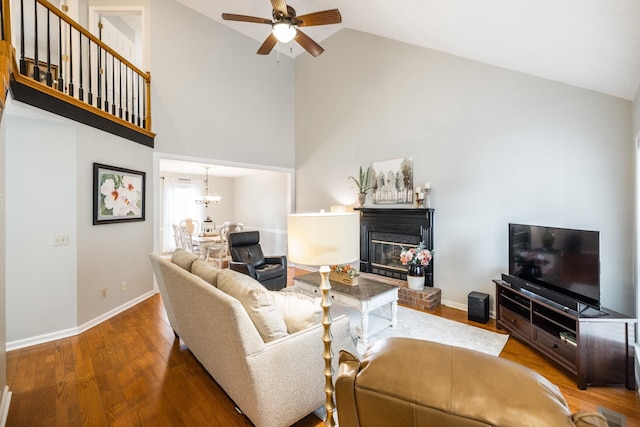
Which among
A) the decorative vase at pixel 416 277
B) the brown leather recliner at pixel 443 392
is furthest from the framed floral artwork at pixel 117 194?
the decorative vase at pixel 416 277

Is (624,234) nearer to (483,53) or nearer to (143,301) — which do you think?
(483,53)

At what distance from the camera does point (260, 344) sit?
1554 millimetres

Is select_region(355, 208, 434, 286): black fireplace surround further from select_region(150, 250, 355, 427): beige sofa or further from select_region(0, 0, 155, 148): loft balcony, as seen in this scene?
select_region(0, 0, 155, 148): loft balcony

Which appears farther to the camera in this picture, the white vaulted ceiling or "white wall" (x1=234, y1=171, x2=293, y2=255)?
"white wall" (x1=234, y1=171, x2=293, y2=255)

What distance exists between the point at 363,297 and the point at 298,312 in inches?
A: 48.1

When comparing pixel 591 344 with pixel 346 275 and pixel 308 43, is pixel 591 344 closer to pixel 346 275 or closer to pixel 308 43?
pixel 346 275

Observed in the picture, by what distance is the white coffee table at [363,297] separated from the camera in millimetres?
2898

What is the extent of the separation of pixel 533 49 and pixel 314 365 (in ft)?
10.7

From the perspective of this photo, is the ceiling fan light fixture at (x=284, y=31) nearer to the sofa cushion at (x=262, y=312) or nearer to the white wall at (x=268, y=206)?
the sofa cushion at (x=262, y=312)

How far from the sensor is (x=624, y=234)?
2738mm

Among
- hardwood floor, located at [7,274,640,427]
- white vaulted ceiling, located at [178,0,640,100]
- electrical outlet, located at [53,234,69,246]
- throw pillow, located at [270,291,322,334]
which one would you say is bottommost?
hardwood floor, located at [7,274,640,427]

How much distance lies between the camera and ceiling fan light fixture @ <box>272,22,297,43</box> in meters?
3.01

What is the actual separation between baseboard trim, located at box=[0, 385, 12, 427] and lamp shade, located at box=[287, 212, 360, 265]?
2.21 metres

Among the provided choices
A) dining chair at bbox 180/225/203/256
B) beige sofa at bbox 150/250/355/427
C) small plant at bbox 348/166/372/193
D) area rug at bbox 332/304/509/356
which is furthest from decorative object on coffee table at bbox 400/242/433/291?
dining chair at bbox 180/225/203/256
